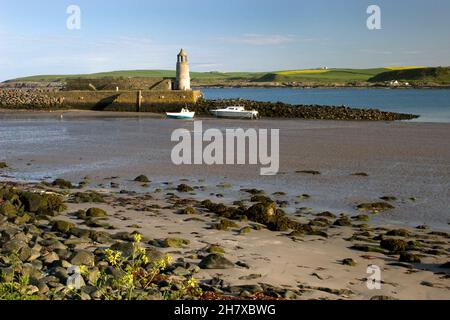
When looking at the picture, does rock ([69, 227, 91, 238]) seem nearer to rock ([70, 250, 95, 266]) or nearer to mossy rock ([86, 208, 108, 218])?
rock ([70, 250, 95, 266])

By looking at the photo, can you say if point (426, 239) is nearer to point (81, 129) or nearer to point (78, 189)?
point (78, 189)

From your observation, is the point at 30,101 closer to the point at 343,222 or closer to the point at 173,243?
the point at 343,222

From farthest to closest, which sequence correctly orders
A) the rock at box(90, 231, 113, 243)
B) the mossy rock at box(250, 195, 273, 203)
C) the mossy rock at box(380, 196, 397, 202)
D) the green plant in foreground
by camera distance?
the mossy rock at box(380, 196, 397, 202) → the mossy rock at box(250, 195, 273, 203) → the rock at box(90, 231, 113, 243) → the green plant in foreground

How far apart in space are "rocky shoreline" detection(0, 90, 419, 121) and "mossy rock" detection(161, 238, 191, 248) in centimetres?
4474

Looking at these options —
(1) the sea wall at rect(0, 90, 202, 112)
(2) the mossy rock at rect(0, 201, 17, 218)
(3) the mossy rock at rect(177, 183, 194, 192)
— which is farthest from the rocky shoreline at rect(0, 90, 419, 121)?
(2) the mossy rock at rect(0, 201, 17, 218)

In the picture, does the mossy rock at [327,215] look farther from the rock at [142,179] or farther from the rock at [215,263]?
the rock at [142,179]

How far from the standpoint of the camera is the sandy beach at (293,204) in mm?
9562

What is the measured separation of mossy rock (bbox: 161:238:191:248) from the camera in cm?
1112

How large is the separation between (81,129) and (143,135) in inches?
286

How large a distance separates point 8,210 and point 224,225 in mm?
5154

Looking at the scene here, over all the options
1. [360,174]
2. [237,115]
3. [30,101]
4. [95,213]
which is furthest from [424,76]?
[95,213]

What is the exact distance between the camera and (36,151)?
94.3 ft

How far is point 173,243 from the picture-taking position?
11180 millimetres

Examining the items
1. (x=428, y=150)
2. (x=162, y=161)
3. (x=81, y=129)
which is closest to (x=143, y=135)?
(x=81, y=129)
